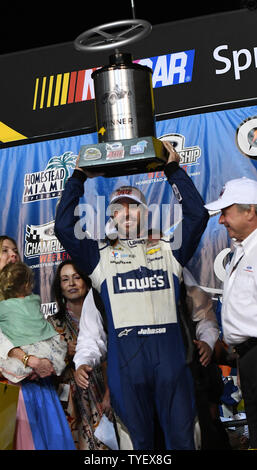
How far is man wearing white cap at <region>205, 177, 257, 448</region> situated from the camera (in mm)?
3342

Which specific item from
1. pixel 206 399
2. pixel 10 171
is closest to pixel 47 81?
pixel 10 171

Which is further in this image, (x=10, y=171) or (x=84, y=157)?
(x=10, y=171)

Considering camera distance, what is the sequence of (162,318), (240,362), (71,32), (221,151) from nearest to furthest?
(240,362), (162,318), (221,151), (71,32)

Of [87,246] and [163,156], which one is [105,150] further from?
[87,246]

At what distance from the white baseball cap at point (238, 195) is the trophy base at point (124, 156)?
0.36m

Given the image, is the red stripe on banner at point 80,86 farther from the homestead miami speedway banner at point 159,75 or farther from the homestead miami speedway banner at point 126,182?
the homestead miami speedway banner at point 126,182

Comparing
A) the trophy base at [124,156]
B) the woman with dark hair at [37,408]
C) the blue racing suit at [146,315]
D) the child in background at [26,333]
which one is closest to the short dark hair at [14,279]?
the child in background at [26,333]

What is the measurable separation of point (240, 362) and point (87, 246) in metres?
1.02

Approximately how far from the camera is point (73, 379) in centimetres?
429

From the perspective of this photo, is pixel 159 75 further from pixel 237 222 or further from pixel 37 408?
pixel 37 408

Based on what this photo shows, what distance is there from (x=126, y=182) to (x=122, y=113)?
1071mm

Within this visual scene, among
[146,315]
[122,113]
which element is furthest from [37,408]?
[122,113]

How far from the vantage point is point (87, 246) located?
381 centimetres

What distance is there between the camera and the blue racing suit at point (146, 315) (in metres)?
3.53
